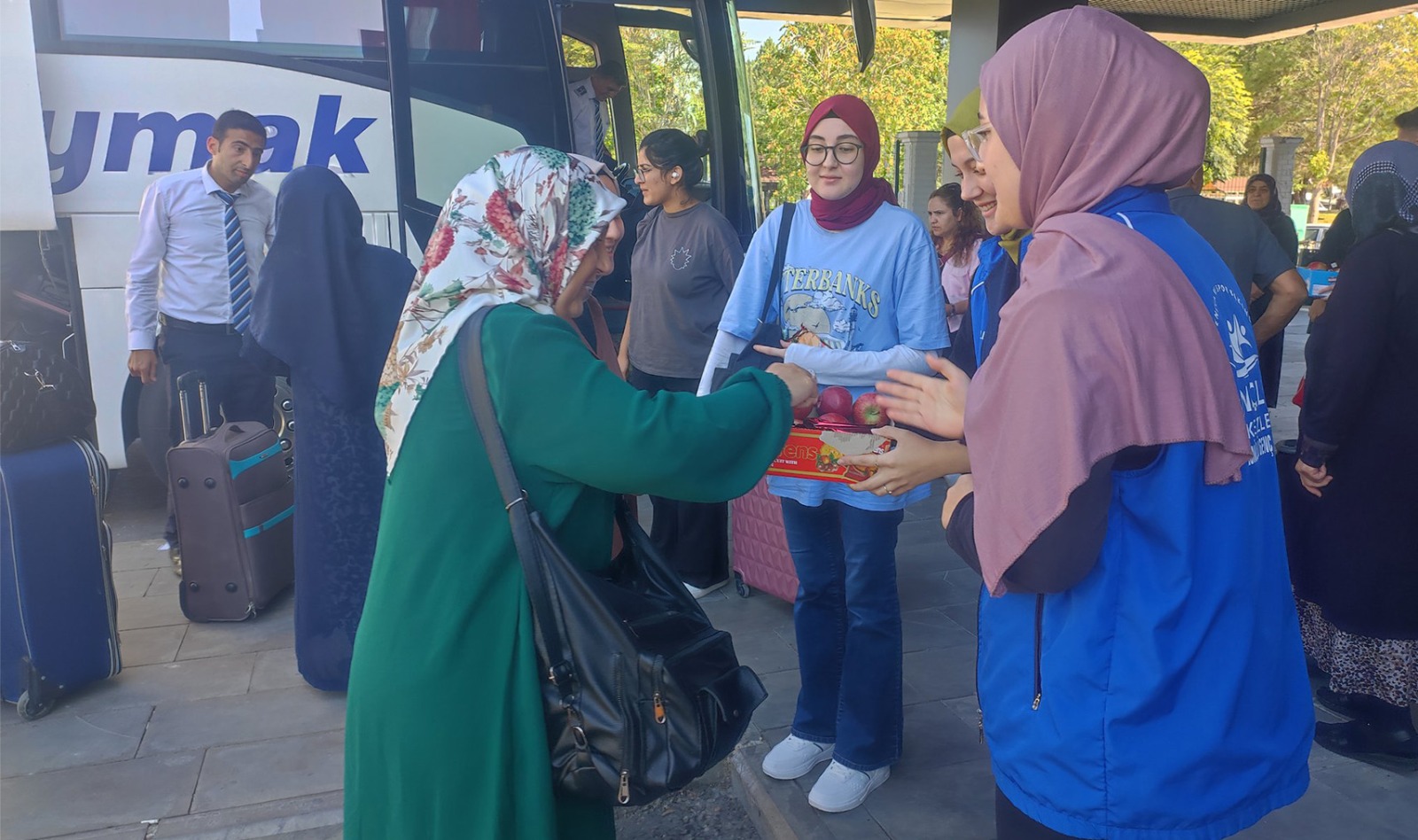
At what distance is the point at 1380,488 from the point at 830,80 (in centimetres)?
2864

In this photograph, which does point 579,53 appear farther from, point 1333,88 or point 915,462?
point 1333,88

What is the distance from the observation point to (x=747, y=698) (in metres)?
1.84

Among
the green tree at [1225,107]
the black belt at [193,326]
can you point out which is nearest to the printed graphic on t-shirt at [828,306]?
the black belt at [193,326]

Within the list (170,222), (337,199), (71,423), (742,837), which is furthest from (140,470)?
(742,837)

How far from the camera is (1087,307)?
126 cm

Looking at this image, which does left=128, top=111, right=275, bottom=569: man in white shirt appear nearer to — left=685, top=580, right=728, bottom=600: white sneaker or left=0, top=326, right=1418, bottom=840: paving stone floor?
left=0, top=326, right=1418, bottom=840: paving stone floor

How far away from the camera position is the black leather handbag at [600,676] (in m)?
1.63

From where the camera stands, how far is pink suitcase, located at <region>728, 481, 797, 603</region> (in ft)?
14.5

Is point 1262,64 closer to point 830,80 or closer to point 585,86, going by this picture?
point 830,80

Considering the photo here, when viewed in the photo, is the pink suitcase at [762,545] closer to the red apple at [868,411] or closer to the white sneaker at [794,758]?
the white sneaker at [794,758]

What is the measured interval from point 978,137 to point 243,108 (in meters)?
5.38

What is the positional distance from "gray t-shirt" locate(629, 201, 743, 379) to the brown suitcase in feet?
5.75

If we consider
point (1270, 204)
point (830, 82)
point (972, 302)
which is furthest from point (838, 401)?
point (830, 82)

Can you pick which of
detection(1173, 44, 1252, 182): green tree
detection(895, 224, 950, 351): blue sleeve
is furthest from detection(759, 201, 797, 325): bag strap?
detection(1173, 44, 1252, 182): green tree
